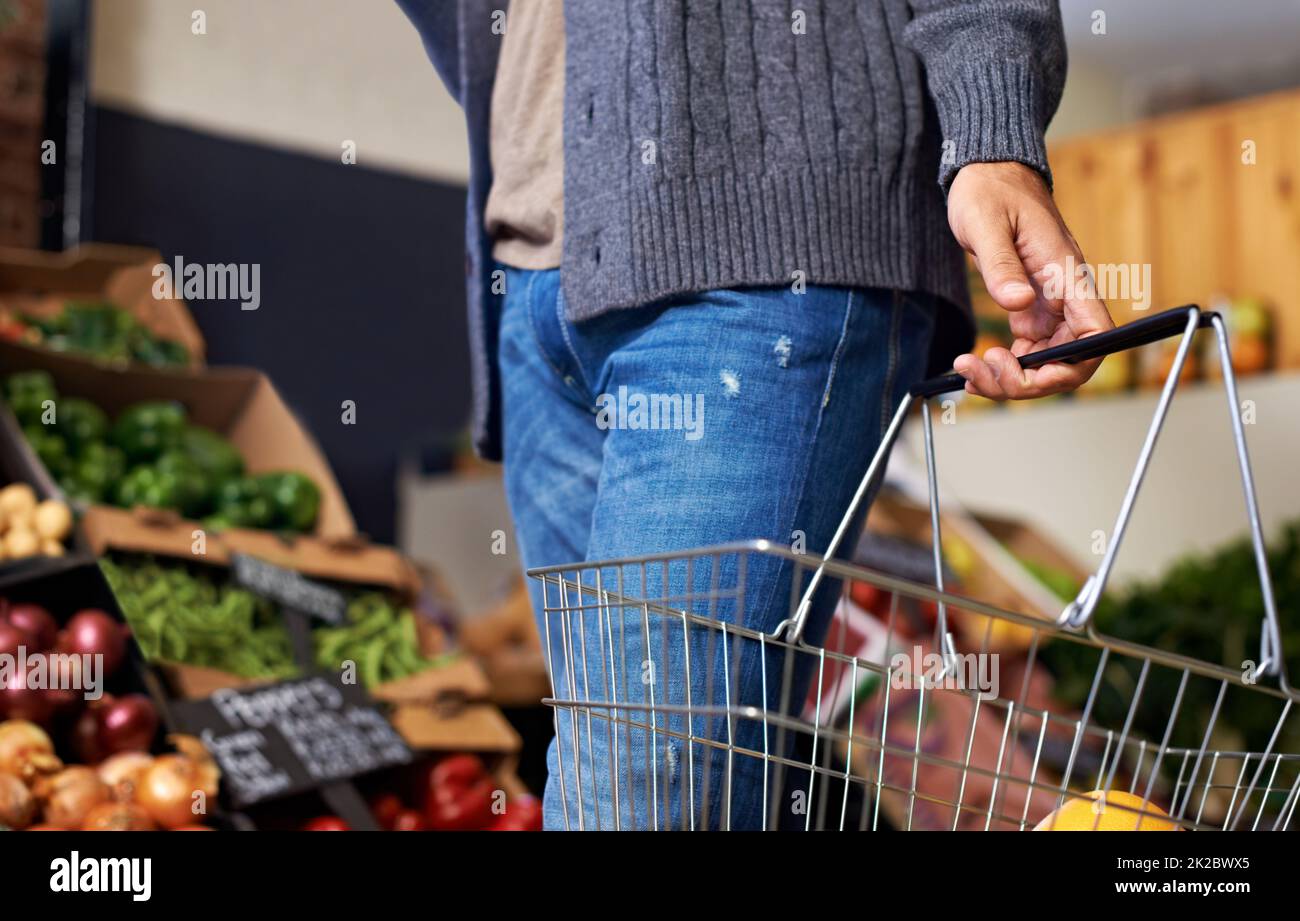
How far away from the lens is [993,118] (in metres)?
0.92

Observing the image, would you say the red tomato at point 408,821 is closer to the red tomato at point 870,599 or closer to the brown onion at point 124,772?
the brown onion at point 124,772

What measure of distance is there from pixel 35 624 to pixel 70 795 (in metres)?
0.32

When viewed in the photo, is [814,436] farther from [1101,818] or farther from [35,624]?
[35,624]

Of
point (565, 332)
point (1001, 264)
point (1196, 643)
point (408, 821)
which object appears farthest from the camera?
point (1196, 643)

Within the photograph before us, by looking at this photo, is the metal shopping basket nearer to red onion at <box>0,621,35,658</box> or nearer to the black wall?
red onion at <box>0,621,35,658</box>

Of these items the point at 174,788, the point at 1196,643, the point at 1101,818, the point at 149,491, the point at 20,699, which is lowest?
the point at 1196,643

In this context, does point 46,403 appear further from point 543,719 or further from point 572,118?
point 572,118

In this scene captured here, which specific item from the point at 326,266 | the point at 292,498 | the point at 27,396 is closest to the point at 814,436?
the point at 292,498

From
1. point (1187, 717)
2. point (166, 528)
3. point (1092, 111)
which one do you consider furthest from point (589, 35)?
point (1092, 111)

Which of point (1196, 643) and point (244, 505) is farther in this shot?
point (1196, 643)

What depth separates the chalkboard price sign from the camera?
1844mm

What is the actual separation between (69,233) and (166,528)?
151 cm

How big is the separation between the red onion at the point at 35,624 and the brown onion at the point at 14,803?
0.29 meters

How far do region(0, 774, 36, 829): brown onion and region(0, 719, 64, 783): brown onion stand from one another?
5 cm
